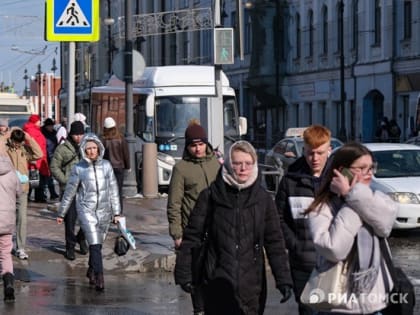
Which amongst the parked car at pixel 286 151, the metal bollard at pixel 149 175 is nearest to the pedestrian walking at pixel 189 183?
the metal bollard at pixel 149 175

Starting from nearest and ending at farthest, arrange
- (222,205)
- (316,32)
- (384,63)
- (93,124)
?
(222,205), (93,124), (384,63), (316,32)

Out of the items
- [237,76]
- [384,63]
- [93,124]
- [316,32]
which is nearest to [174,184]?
[93,124]

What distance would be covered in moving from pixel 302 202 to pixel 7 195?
430 cm

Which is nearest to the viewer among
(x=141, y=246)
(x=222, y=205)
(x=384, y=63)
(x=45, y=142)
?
(x=222, y=205)

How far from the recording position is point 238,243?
7152 mm

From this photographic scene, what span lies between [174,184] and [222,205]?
2.36 m

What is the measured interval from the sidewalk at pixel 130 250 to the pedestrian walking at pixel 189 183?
13.8 feet

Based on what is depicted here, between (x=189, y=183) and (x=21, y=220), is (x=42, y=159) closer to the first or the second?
(x=21, y=220)

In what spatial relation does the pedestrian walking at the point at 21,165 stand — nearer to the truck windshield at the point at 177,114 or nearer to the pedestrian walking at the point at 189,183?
the pedestrian walking at the point at 189,183

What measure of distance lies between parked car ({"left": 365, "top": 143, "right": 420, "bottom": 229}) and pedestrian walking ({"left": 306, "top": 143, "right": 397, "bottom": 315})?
9.74 m

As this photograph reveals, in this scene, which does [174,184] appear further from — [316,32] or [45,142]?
[316,32]

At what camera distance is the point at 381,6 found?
5247 cm

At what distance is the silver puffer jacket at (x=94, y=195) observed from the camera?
11.7 m

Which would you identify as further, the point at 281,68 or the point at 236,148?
the point at 281,68
